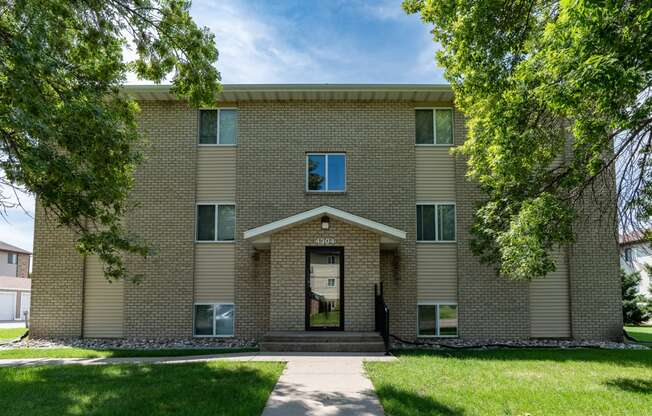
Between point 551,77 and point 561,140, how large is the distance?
408cm

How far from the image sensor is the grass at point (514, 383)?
6523mm

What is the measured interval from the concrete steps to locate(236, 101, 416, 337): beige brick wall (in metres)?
2.48

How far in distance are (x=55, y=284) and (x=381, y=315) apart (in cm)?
961

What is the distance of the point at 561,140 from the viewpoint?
10211mm

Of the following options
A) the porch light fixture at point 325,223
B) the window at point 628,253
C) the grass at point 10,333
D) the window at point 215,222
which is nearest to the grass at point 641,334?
the window at point 628,253

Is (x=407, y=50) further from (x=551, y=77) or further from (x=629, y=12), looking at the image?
(x=629, y=12)

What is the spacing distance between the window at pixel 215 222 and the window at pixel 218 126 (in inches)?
78.4

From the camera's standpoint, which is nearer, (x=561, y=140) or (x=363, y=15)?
(x=561, y=140)

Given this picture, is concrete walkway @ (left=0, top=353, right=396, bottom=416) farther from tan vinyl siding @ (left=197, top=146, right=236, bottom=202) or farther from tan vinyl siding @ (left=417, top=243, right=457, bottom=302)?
tan vinyl siding @ (left=197, top=146, right=236, bottom=202)

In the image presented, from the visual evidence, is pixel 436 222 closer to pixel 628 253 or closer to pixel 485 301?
pixel 485 301

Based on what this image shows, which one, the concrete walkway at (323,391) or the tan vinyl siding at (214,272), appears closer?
the concrete walkway at (323,391)

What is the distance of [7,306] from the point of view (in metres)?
36.6

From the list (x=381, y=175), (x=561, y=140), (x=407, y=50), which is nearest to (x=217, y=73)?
(x=407, y=50)

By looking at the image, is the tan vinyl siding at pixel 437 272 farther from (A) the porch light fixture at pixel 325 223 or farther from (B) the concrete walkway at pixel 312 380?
(B) the concrete walkway at pixel 312 380
